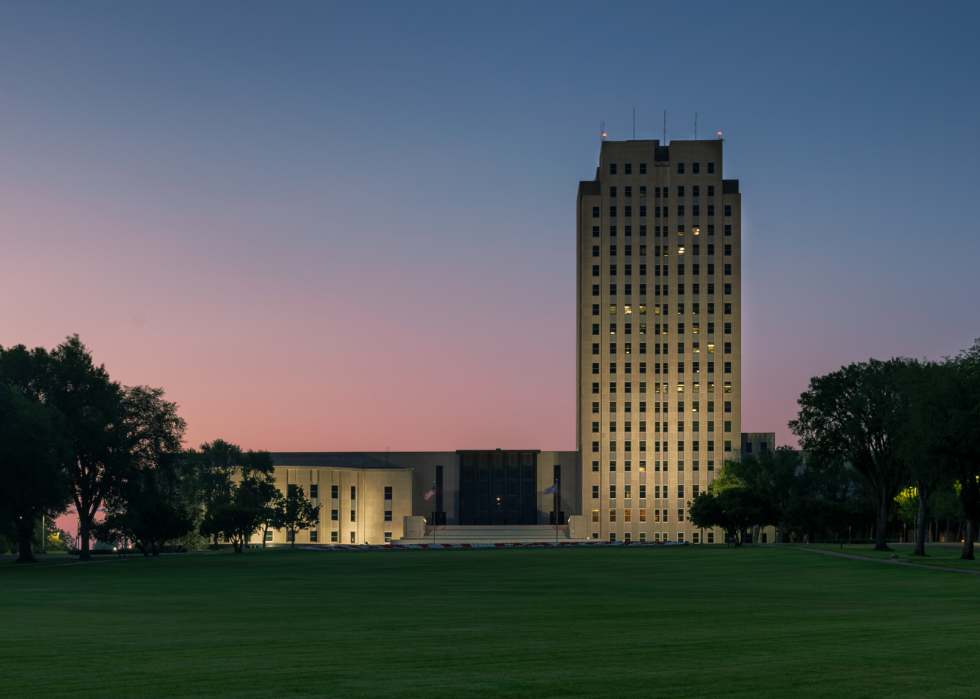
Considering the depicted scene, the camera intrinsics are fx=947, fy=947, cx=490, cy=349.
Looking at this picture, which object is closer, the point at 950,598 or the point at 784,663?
the point at 784,663

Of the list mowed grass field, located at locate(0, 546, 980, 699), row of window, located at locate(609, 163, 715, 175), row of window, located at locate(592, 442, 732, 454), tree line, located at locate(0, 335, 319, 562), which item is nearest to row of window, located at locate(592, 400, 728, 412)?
row of window, located at locate(592, 442, 732, 454)

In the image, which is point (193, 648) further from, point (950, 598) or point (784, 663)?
point (950, 598)

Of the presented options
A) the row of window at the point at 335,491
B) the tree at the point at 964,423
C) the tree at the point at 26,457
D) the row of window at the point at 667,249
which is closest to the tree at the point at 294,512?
the row of window at the point at 335,491

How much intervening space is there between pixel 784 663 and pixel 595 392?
17729 centimetres

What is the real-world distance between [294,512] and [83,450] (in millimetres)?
63741

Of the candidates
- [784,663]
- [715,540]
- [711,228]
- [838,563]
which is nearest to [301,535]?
[715,540]

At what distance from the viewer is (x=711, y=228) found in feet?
636

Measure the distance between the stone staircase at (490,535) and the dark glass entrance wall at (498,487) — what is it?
10765 millimetres

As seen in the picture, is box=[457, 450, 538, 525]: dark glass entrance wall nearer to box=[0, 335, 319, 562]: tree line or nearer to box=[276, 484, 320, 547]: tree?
box=[276, 484, 320, 547]: tree

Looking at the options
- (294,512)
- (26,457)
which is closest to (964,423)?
(26,457)

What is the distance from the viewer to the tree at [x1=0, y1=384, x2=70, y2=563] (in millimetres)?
67938

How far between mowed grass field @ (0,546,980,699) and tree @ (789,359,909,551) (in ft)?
148

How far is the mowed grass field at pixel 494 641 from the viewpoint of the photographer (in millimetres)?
14227

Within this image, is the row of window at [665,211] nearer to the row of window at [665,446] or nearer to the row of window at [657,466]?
the row of window at [665,446]
